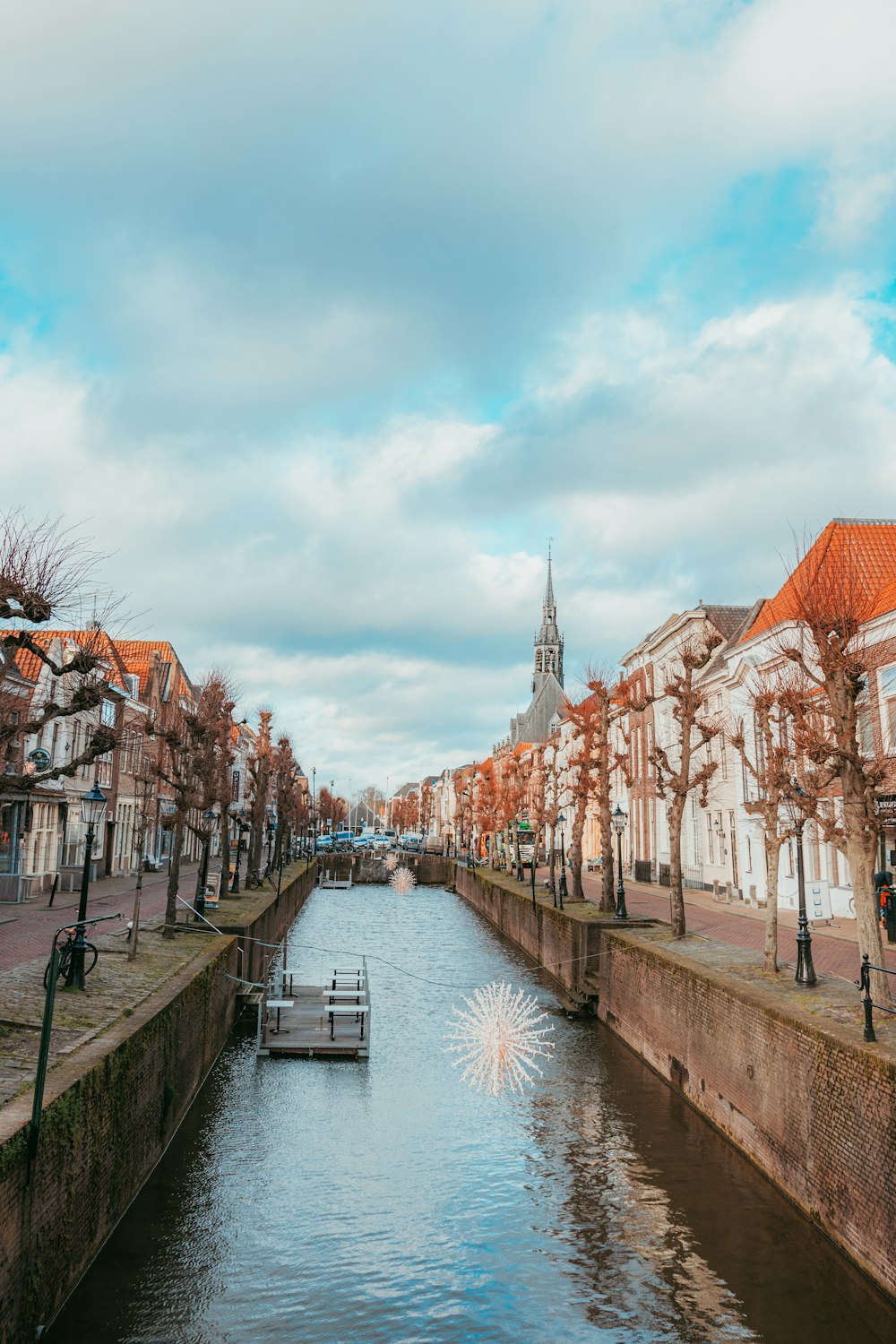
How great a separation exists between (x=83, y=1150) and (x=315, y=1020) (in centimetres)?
1430

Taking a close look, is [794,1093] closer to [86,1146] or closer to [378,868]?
[86,1146]

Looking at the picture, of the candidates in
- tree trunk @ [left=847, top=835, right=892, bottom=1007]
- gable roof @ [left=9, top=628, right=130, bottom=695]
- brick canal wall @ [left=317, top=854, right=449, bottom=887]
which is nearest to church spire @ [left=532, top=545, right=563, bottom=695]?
brick canal wall @ [left=317, top=854, right=449, bottom=887]

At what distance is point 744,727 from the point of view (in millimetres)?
36375

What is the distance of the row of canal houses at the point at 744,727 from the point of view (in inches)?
1014

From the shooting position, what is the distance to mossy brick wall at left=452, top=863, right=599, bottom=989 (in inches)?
1087

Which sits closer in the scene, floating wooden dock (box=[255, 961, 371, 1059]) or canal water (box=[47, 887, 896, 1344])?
canal water (box=[47, 887, 896, 1344])

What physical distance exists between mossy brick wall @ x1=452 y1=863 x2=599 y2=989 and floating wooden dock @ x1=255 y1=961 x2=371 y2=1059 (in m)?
6.15

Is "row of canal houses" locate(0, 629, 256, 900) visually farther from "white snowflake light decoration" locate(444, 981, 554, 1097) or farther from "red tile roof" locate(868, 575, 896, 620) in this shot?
"red tile roof" locate(868, 575, 896, 620)

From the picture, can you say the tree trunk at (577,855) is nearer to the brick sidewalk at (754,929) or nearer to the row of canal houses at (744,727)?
the brick sidewalk at (754,929)

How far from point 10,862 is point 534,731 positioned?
86.0 meters

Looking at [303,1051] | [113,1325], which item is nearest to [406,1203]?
[113,1325]

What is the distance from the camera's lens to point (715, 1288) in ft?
36.2

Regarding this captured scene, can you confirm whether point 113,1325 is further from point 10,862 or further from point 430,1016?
point 10,862

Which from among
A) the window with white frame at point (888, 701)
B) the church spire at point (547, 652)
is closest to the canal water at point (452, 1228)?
the window with white frame at point (888, 701)
